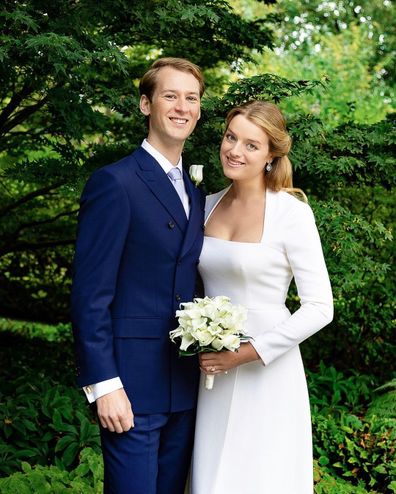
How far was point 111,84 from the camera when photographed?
17.1 feet

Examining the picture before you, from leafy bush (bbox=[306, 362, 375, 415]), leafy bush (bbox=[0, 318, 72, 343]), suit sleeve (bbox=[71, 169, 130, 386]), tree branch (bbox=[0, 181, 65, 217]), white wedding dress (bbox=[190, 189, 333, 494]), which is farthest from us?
leafy bush (bbox=[0, 318, 72, 343])

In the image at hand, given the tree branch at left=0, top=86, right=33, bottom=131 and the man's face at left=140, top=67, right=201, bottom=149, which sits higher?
the tree branch at left=0, top=86, right=33, bottom=131

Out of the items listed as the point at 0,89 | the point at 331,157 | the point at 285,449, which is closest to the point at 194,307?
the point at 285,449

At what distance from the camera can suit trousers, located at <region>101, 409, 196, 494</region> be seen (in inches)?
113

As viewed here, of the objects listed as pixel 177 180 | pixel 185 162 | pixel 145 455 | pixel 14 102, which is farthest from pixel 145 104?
pixel 14 102

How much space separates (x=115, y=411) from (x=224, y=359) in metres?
0.46

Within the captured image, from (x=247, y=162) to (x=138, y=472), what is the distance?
4.26 ft

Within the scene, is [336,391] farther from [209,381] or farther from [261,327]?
[209,381]

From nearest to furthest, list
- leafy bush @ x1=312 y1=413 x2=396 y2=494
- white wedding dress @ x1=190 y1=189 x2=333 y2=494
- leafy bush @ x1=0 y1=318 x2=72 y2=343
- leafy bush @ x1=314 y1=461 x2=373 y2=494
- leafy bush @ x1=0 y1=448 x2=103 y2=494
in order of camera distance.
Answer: white wedding dress @ x1=190 y1=189 x2=333 y2=494 → leafy bush @ x1=0 y1=448 x2=103 y2=494 → leafy bush @ x1=314 y1=461 x2=373 y2=494 → leafy bush @ x1=312 y1=413 x2=396 y2=494 → leafy bush @ x1=0 y1=318 x2=72 y2=343

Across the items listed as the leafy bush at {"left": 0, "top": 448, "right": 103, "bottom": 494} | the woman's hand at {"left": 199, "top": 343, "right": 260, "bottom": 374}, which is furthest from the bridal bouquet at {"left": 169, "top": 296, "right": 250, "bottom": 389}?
the leafy bush at {"left": 0, "top": 448, "right": 103, "bottom": 494}

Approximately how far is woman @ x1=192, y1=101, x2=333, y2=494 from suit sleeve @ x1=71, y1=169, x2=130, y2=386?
0.52 meters

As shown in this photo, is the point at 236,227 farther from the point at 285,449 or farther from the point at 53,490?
the point at 53,490

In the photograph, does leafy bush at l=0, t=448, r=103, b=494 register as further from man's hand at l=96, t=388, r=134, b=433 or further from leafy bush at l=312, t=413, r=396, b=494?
leafy bush at l=312, t=413, r=396, b=494

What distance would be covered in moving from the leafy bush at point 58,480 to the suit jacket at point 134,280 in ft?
4.17
